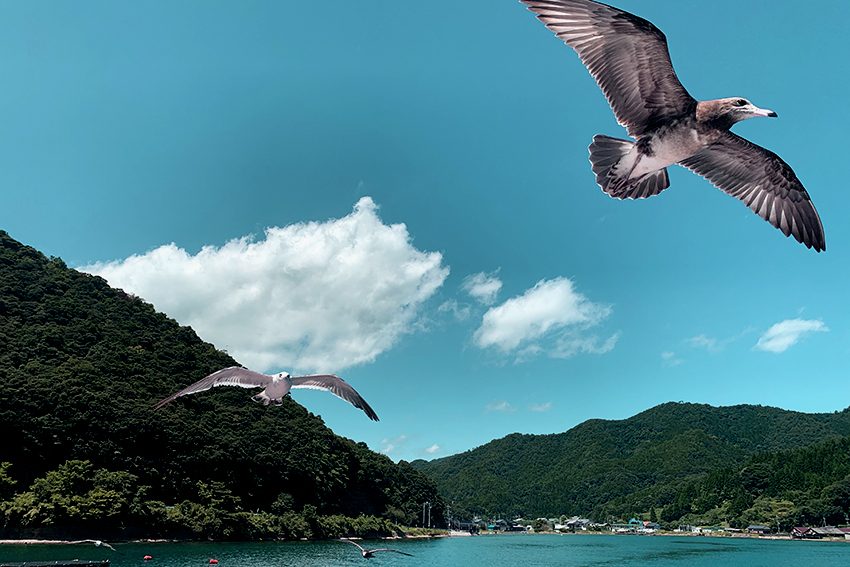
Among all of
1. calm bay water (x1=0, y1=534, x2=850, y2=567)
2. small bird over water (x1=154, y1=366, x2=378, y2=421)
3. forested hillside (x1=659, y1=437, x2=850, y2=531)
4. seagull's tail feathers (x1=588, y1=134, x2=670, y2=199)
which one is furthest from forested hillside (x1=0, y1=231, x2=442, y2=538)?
forested hillside (x1=659, y1=437, x2=850, y2=531)

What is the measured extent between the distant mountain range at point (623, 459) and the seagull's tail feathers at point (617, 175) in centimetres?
11253

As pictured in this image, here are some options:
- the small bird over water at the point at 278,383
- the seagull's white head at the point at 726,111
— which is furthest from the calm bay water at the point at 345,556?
the seagull's white head at the point at 726,111

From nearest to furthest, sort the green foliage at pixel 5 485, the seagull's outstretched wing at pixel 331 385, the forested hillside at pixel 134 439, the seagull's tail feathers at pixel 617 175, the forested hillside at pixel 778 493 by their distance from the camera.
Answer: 1. the seagull's tail feathers at pixel 617 175
2. the seagull's outstretched wing at pixel 331 385
3. the green foliage at pixel 5 485
4. the forested hillside at pixel 134 439
5. the forested hillside at pixel 778 493

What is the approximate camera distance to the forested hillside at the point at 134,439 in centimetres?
3678

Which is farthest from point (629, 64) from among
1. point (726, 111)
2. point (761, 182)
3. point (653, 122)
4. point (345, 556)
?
point (345, 556)

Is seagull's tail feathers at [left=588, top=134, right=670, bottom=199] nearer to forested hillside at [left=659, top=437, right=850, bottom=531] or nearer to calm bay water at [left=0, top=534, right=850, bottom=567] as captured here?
calm bay water at [left=0, top=534, right=850, bottom=567]

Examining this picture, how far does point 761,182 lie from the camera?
4.29 m

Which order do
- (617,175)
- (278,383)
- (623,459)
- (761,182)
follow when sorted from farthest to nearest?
(623,459)
(278,383)
(761,182)
(617,175)

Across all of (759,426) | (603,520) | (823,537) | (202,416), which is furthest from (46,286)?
(759,426)

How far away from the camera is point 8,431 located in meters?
37.5

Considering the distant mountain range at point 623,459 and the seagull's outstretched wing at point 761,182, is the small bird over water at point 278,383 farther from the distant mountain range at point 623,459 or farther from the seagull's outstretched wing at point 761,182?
the distant mountain range at point 623,459

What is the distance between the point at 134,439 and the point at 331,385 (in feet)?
119

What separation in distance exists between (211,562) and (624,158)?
30.9 metres

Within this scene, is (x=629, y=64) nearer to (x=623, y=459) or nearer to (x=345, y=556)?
(x=345, y=556)
